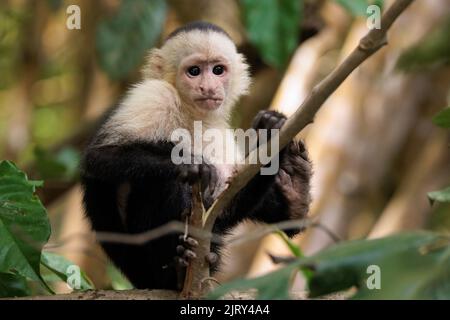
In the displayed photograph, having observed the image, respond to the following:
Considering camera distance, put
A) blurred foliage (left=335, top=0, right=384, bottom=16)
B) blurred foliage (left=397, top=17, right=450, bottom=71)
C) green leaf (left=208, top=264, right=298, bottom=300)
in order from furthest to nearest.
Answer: blurred foliage (left=397, top=17, right=450, bottom=71) < blurred foliage (left=335, top=0, right=384, bottom=16) < green leaf (left=208, top=264, right=298, bottom=300)

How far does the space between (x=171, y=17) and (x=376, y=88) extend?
1486 mm

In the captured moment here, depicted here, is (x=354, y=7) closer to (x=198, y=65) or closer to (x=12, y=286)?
(x=198, y=65)

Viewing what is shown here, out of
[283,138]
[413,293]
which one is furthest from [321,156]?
[413,293]

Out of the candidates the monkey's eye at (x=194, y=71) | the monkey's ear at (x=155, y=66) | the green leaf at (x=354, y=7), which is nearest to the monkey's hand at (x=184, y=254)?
the monkey's eye at (x=194, y=71)

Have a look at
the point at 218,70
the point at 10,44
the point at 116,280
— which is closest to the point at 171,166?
the point at 218,70

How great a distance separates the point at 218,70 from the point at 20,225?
1154 mm

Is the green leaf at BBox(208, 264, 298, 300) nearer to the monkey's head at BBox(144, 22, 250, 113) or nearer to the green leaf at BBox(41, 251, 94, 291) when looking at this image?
the green leaf at BBox(41, 251, 94, 291)

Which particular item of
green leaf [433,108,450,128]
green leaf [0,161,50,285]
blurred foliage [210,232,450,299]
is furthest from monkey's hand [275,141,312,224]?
blurred foliage [210,232,450,299]

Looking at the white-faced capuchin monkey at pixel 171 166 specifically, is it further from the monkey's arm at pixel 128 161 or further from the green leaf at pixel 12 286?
the green leaf at pixel 12 286

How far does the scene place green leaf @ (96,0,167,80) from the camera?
4.38 metres

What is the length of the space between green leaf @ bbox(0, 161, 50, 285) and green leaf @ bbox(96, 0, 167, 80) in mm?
1927

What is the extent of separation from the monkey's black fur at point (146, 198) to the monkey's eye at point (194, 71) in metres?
0.44

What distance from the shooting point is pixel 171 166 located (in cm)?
273

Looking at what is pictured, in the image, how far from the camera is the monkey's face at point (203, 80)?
318 cm
